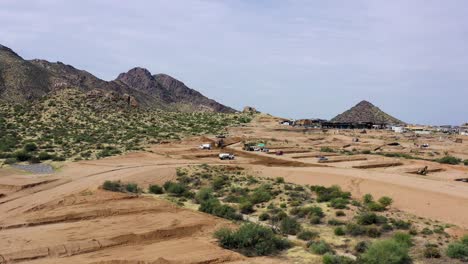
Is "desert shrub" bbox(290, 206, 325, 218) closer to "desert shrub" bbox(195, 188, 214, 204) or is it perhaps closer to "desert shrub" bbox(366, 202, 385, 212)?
"desert shrub" bbox(366, 202, 385, 212)

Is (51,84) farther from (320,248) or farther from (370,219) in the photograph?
(320,248)

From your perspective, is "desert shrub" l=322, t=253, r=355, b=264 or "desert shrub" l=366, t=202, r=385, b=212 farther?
"desert shrub" l=366, t=202, r=385, b=212

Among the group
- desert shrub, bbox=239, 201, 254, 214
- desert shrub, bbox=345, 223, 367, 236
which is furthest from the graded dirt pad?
desert shrub, bbox=345, 223, 367, 236

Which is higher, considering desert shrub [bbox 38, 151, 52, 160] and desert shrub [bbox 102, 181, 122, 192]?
desert shrub [bbox 38, 151, 52, 160]

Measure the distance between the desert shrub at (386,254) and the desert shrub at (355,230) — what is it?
4306 millimetres

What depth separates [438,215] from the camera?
104 ft

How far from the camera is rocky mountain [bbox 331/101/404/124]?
576 ft

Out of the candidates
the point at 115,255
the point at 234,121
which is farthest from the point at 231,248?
the point at 234,121

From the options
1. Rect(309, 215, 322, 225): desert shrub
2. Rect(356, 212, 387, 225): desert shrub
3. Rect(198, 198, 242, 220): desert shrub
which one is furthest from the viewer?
Rect(198, 198, 242, 220): desert shrub

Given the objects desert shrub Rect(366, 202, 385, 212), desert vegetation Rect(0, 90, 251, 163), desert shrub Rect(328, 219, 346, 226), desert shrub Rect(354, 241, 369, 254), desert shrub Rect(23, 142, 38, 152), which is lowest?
desert shrub Rect(354, 241, 369, 254)

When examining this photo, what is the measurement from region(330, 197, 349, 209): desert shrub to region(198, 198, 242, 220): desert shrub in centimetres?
663

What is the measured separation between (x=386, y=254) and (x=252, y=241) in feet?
18.8

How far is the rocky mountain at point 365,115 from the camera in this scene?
576 ft

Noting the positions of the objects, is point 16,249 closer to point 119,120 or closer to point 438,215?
point 438,215
